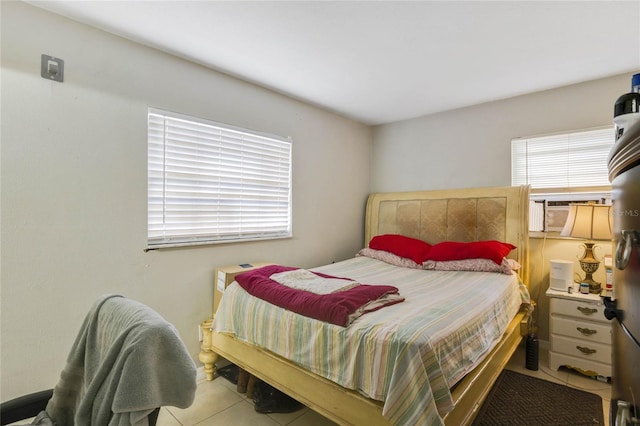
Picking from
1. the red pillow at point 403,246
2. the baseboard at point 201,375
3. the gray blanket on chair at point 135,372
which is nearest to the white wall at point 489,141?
the red pillow at point 403,246

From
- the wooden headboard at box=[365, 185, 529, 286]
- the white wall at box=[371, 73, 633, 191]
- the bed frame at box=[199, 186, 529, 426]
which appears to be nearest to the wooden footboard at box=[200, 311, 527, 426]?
the bed frame at box=[199, 186, 529, 426]

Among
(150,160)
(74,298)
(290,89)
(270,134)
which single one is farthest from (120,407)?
(290,89)

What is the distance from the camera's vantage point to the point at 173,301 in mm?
2260

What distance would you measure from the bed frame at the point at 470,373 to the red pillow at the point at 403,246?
23cm

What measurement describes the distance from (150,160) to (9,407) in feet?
5.06

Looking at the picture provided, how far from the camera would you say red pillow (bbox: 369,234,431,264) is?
308 centimetres

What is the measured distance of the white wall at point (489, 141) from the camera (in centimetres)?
268

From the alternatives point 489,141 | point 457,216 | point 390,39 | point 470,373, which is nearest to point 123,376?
point 470,373

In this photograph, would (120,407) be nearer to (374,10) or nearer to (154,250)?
(154,250)

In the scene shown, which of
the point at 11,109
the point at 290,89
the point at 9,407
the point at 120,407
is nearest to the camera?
the point at 120,407

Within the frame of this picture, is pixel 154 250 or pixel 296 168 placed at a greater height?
pixel 296 168

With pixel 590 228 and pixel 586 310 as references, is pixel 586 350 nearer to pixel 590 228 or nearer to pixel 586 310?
pixel 586 310

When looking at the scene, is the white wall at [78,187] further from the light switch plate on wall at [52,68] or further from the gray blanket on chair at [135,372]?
the gray blanket on chair at [135,372]

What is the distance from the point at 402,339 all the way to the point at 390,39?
1.89 meters
